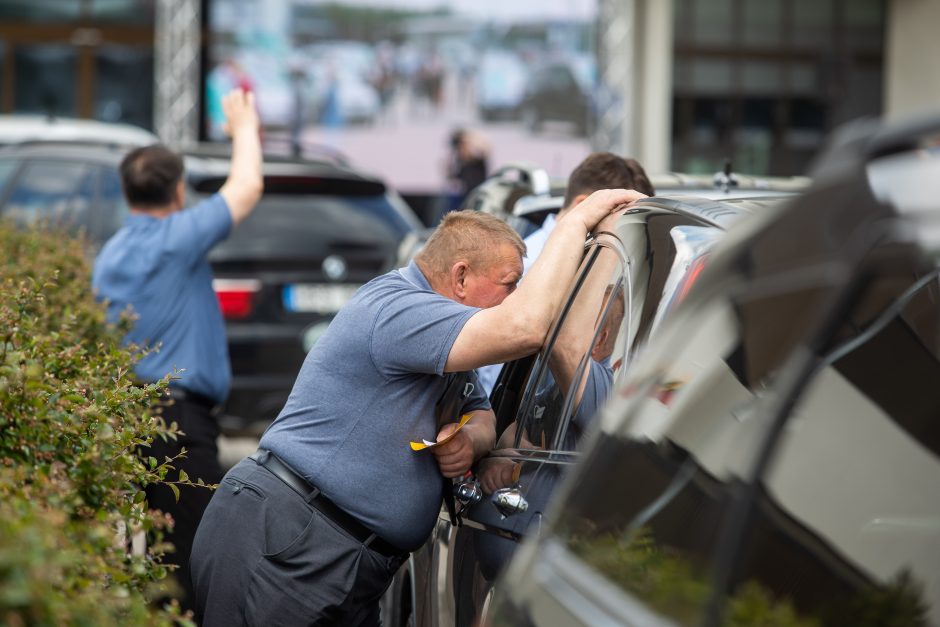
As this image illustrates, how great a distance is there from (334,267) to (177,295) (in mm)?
2695

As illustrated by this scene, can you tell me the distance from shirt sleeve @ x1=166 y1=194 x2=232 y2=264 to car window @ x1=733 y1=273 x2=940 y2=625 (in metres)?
3.42

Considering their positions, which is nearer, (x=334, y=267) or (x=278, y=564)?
(x=278, y=564)

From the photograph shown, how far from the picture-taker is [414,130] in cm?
1967

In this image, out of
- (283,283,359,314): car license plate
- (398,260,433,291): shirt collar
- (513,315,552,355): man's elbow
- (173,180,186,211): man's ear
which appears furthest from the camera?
(283,283,359,314): car license plate

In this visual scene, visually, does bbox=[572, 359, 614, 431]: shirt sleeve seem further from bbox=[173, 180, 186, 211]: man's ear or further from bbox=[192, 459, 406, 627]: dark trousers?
bbox=[173, 180, 186, 211]: man's ear

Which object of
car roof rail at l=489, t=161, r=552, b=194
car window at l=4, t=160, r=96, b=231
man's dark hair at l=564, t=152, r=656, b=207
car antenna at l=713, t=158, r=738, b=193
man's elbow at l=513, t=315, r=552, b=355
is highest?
man's dark hair at l=564, t=152, r=656, b=207

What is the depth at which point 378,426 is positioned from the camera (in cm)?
357

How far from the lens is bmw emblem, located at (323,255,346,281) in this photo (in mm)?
8297

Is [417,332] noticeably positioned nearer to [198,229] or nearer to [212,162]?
[198,229]

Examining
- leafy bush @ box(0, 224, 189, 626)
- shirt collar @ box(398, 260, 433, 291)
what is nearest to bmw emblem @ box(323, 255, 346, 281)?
leafy bush @ box(0, 224, 189, 626)

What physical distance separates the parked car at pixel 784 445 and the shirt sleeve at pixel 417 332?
1.01 meters

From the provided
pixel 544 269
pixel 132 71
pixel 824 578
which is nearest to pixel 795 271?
pixel 824 578

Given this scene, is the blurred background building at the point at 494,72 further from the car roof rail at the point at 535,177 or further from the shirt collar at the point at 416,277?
the shirt collar at the point at 416,277

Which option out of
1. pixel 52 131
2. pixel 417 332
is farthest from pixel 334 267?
pixel 417 332
